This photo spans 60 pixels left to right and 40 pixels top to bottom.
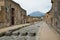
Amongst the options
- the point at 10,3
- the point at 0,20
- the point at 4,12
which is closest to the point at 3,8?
the point at 4,12

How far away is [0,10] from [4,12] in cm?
94

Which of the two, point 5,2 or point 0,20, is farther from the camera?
point 5,2

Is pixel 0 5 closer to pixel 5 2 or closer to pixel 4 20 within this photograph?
pixel 5 2

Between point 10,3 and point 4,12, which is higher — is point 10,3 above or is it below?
above

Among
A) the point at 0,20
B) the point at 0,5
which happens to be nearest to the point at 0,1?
the point at 0,5

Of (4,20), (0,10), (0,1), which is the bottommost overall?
(4,20)

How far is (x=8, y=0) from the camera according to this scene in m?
19.8

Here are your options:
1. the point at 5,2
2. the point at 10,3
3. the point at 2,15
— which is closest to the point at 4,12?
the point at 2,15

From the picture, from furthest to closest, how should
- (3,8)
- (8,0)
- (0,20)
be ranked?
1. (8,0)
2. (3,8)
3. (0,20)

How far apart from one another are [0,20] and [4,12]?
1398 millimetres

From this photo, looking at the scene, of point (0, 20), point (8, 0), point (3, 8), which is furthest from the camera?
point (8, 0)

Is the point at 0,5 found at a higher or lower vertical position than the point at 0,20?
higher

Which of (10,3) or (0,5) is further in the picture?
(10,3)

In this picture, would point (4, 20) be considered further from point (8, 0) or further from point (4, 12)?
point (8, 0)
